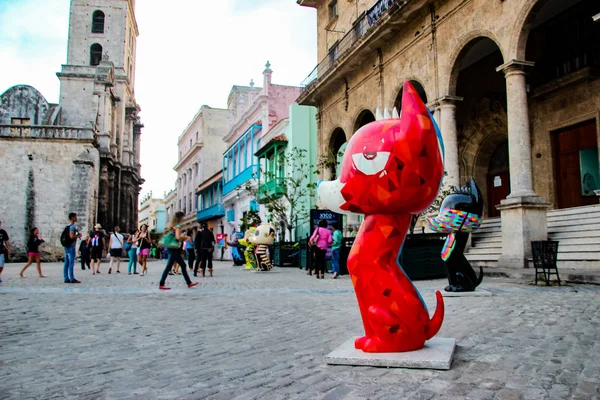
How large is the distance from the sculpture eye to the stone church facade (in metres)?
28.0

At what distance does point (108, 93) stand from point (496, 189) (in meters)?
29.6

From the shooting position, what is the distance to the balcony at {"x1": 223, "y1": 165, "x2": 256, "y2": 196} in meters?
31.7

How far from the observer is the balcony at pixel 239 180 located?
3166cm

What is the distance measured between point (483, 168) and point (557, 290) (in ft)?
35.6

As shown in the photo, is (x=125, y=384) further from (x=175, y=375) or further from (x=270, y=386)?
(x=270, y=386)

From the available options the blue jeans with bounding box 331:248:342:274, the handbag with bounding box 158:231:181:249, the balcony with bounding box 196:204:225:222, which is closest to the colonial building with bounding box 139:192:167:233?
the balcony with bounding box 196:204:225:222

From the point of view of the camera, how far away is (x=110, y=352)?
4.19 metres

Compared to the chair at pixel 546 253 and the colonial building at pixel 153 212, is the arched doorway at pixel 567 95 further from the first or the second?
the colonial building at pixel 153 212

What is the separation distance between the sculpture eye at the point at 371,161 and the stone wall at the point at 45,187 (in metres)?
28.0

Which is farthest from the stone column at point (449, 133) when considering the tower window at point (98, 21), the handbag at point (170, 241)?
the tower window at point (98, 21)

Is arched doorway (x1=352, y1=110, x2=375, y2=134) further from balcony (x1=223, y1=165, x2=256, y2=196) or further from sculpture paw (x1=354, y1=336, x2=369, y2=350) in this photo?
sculpture paw (x1=354, y1=336, x2=369, y2=350)

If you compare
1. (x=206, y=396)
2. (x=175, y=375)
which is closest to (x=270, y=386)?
(x=206, y=396)

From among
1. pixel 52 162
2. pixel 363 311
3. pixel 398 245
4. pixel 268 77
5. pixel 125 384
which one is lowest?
pixel 125 384

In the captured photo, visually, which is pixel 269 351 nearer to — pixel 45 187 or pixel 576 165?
pixel 576 165
